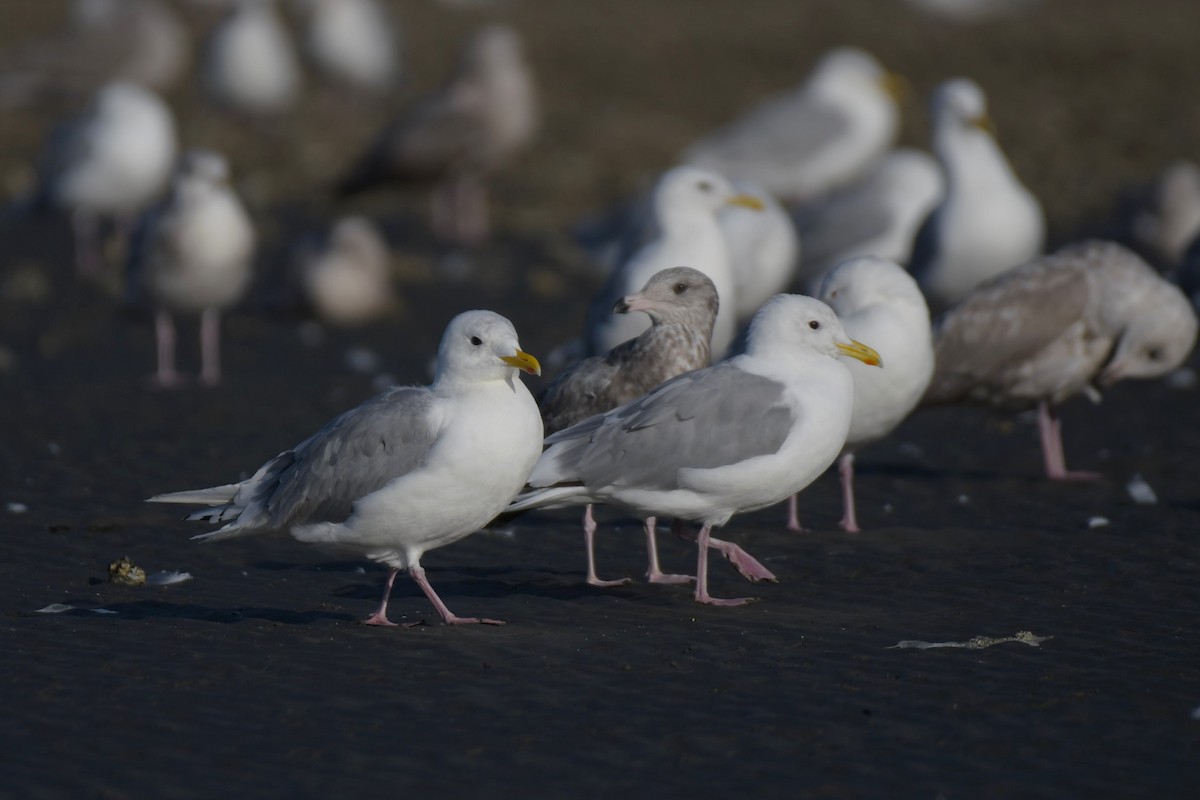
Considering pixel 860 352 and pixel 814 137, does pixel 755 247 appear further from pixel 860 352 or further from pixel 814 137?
pixel 860 352

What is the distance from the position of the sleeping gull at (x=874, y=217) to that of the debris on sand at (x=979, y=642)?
794 cm

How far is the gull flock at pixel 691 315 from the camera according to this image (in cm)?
634

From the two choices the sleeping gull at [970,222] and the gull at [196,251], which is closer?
the sleeping gull at [970,222]

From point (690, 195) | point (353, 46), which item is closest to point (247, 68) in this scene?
→ point (353, 46)

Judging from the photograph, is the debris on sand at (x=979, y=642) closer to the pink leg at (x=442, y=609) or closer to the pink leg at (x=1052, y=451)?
the pink leg at (x=442, y=609)

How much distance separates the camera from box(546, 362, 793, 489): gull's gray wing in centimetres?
656

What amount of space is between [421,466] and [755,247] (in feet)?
20.8

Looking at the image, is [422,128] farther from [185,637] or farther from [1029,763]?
[1029,763]

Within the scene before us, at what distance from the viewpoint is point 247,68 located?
902 inches

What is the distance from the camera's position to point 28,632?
6.26 metres

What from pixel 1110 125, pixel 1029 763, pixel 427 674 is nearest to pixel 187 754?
pixel 427 674

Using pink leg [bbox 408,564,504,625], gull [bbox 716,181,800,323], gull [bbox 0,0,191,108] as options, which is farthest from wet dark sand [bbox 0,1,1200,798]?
gull [bbox 0,0,191,108]

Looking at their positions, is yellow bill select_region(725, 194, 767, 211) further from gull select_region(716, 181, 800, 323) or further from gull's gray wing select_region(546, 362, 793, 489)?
gull's gray wing select_region(546, 362, 793, 489)

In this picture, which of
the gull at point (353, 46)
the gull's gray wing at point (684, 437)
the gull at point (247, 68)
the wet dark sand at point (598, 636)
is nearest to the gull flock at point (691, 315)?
the gull's gray wing at point (684, 437)
